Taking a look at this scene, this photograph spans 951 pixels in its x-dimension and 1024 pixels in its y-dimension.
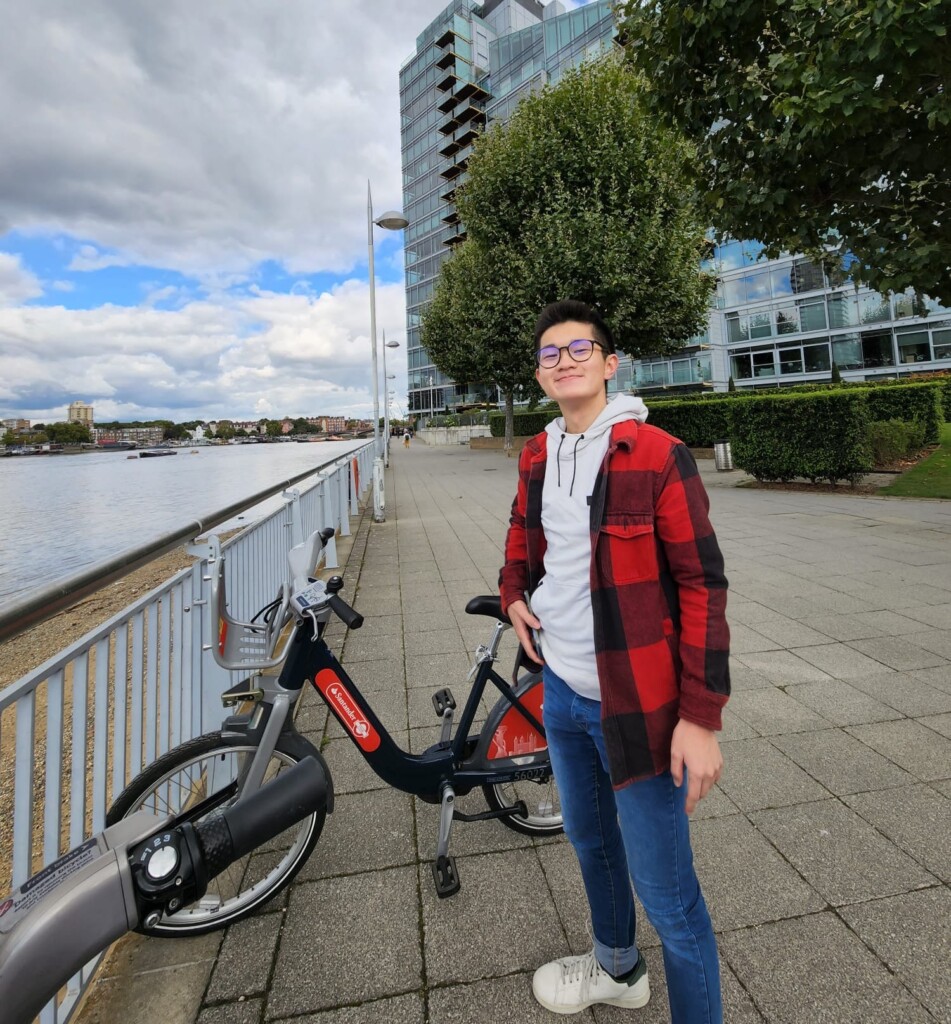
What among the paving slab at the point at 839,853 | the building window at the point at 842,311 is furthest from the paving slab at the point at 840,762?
the building window at the point at 842,311

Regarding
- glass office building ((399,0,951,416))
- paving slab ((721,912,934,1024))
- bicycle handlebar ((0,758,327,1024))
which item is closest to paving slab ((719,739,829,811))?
paving slab ((721,912,934,1024))

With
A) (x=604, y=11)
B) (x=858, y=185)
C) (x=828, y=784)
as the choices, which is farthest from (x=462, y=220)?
(x=604, y=11)

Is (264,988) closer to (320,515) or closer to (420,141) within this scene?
(320,515)

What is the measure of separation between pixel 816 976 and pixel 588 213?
16128mm

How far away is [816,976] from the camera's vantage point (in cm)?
173

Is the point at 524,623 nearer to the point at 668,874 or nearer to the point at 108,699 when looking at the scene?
the point at 668,874

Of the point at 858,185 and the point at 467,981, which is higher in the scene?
the point at 858,185

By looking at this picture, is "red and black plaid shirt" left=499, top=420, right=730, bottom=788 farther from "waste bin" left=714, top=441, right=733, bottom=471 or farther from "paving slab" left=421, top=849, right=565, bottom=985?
"waste bin" left=714, top=441, right=733, bottom=471

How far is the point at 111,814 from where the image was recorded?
1.85 m

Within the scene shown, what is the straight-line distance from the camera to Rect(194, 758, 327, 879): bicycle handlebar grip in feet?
3.29

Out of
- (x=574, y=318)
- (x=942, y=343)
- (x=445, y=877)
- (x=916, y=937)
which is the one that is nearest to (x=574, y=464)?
(x=574, y=318)

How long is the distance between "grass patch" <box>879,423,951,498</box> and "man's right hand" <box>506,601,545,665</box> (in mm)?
11233

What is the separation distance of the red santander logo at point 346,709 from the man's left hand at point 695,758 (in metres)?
1.19

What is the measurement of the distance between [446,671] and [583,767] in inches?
103
